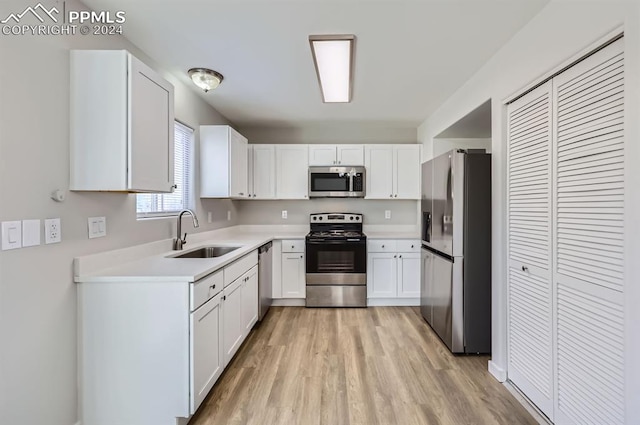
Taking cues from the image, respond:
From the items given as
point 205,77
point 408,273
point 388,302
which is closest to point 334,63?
point 205,77

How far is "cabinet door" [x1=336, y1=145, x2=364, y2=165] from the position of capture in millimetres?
4105

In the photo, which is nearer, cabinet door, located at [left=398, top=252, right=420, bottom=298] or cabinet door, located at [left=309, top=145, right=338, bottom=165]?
cabinet door, located at [left=398, top=252, right=420, bottom=298]

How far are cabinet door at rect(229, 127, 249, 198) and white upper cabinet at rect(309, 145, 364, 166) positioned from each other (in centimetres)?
90

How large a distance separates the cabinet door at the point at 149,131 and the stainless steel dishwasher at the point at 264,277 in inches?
56.7

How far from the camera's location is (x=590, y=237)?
1.45 m

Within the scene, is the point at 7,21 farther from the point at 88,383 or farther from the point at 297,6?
the point at 88,383

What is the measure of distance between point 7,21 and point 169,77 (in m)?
1.35

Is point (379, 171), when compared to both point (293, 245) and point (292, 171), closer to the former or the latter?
point (292, 171)

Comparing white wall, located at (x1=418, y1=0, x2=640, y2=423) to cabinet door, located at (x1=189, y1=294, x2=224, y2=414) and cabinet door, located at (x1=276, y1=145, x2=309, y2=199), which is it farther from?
cabinet door, located at (x1=189, y1=294, x2=224, y2=414)

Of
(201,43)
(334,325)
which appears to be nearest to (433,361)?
(334,325)

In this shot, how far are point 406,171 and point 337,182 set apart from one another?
38.7 inches

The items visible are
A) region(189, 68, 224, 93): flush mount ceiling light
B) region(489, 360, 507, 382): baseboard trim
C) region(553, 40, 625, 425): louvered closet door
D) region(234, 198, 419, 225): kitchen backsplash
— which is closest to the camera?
region(553, 40, 625, 425): louvered closet door

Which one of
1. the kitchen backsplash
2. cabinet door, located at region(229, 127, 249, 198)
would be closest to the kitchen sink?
cabinet door, located at region(229, 127, 249, 198)

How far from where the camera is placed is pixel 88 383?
64.9 inches
